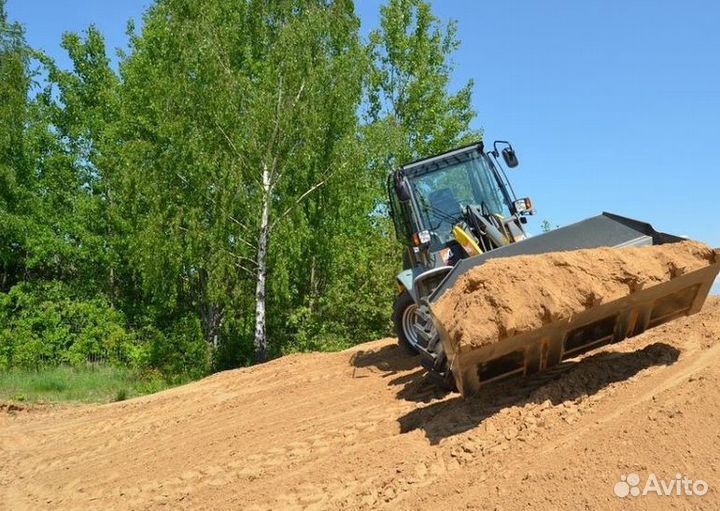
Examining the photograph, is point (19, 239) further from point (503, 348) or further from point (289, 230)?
point (503, 348)

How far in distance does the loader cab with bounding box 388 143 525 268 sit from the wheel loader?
0.01 m

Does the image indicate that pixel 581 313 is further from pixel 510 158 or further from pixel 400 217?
pixel 400 217

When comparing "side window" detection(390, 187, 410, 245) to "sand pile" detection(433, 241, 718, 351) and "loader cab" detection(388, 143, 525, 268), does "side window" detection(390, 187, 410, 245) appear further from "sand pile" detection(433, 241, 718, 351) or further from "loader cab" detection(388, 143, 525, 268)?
"sand pile" detection(433, 241, 718, 351)

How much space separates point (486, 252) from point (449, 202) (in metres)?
2.58

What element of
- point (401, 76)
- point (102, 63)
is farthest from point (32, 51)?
point (401, 76)

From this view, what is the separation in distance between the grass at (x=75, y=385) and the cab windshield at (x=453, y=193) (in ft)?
29.2

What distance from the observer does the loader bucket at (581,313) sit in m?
6.06

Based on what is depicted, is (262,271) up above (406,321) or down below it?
above

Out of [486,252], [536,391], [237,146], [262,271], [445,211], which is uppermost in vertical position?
[237,146]

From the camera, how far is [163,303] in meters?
19.4

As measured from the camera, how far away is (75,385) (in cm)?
1608

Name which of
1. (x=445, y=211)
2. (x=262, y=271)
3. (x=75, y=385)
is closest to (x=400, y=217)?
(x=445, y=211)

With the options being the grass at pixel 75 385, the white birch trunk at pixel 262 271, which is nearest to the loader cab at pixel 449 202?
the white birch trunk at pixel 262 271

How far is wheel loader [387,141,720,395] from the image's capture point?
6.25 m
